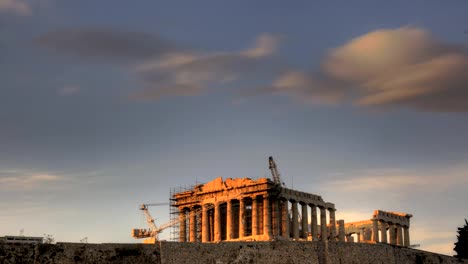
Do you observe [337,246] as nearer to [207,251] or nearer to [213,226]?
[207,251]

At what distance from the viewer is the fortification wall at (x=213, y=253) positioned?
2650 inches

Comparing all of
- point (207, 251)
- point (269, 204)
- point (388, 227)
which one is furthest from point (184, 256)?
point (388, 227)

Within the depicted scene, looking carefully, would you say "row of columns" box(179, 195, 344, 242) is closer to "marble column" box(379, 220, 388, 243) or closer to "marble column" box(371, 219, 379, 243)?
"marble column" box(371, 219, 379, 243)

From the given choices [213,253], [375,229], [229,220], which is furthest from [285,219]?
[213,253]

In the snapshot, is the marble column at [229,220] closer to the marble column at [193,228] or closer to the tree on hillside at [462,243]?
the marble column at [193,228]

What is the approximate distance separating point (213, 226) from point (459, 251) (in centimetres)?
3866

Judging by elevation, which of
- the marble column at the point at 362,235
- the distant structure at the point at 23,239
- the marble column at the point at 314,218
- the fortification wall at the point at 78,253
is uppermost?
the marble column at the point at 314,218

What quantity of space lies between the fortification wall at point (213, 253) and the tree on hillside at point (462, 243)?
24411 millimetres

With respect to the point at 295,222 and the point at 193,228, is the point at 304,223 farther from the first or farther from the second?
the point at 193,228

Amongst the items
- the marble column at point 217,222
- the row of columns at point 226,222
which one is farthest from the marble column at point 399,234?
the marble column at point 217,222

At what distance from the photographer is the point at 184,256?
243 feet

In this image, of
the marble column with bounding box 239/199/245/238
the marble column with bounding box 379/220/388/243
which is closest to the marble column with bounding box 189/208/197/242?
the marble column with bounding box 239/199/245/238

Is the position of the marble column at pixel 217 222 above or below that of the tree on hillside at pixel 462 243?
above

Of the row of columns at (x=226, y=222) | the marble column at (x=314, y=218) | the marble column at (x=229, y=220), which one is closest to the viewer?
the row of columns at (x=226, y=222)
